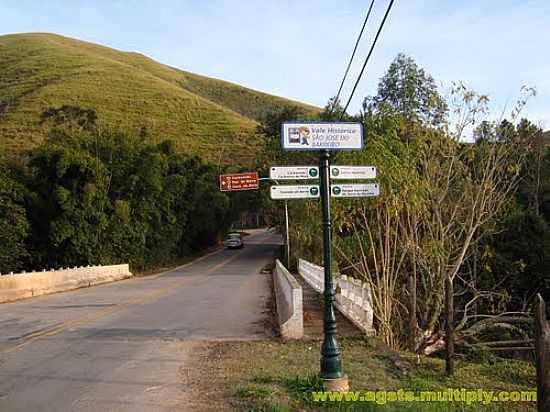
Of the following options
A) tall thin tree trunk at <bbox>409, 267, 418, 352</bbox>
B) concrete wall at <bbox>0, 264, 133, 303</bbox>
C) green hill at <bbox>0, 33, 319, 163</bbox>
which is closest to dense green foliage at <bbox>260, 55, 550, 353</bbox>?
tall thin tree trunk at <bbox>409, 267, 418, 352</bbox>

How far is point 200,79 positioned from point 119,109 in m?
75.9

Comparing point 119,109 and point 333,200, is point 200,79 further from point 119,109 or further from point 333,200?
point 333,200

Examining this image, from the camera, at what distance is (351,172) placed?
7906 millimetres

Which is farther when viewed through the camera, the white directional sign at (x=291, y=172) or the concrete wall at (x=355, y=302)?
the concrete wall at (x=355, y=302)

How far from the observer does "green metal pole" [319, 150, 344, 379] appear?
7.17 m

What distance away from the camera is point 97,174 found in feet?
119

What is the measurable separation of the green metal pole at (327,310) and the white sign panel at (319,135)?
0.16 m

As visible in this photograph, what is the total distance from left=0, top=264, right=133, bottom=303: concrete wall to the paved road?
915 millimetres

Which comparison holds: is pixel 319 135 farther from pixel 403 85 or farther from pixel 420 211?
pixel 403 85

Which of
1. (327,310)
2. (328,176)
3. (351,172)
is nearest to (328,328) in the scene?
(327,310)

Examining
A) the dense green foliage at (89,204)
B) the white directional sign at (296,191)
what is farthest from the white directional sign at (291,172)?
the dense green foliage at (89,204)

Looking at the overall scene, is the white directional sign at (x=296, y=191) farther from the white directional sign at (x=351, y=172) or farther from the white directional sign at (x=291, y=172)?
the white directional sign at (x=351, y=172)

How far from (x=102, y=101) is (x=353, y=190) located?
9335 cm

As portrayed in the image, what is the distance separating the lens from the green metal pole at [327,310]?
717cm
